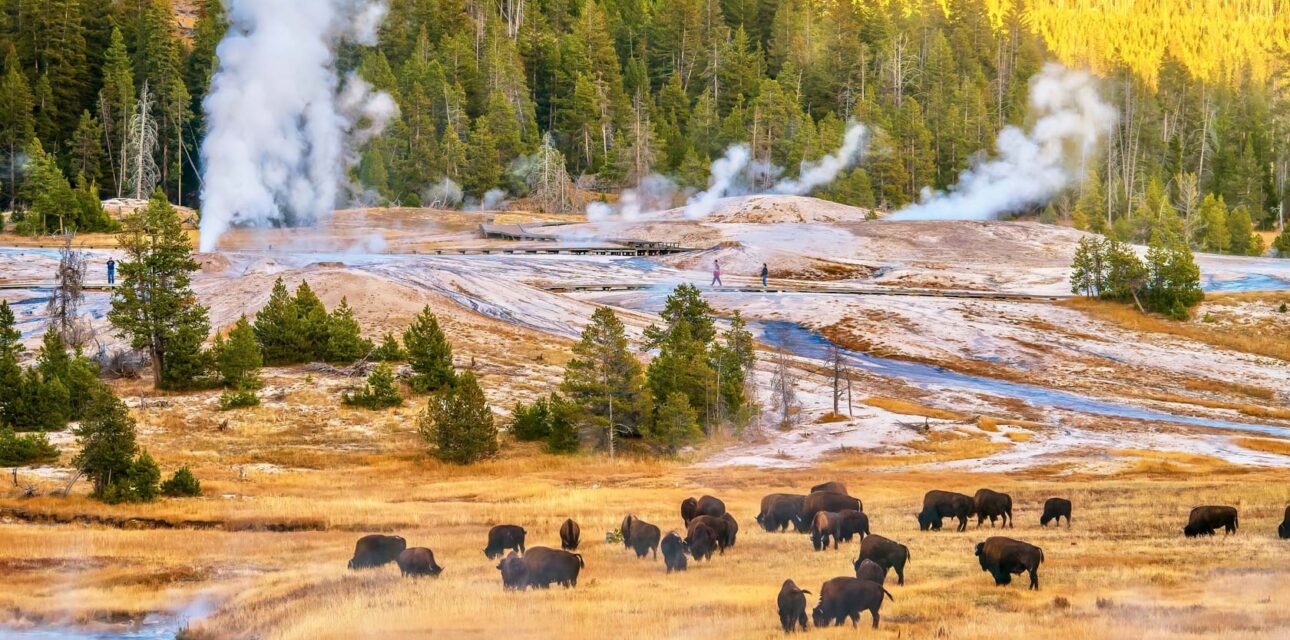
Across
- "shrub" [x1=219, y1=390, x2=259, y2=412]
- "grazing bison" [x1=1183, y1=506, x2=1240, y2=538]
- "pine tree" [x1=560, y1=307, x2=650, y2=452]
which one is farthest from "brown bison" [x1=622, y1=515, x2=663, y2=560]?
"shrub" [x1=219, y1=390, x2=259, y2=412]

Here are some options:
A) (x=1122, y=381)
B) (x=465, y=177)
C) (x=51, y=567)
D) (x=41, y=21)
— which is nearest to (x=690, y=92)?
(x=465, y=177)

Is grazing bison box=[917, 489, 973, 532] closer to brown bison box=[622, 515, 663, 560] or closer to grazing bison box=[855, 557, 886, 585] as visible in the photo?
brown bison box=[622, 515, 663, 560]

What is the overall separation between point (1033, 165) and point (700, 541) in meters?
131

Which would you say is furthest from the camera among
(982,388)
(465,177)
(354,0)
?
(465,177)

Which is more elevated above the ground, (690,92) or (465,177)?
(690,92)

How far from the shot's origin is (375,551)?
87.0 feet

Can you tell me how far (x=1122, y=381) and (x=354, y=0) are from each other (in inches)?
3300

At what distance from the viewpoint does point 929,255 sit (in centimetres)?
11031

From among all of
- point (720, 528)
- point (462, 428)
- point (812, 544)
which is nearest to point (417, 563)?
point (720, 528)

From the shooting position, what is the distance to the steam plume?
469 feet

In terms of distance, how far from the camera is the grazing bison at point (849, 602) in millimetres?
20516

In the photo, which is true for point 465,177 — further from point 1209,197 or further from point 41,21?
point 1209,197

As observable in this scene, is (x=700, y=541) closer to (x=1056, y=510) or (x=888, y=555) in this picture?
(x=888, y=555)

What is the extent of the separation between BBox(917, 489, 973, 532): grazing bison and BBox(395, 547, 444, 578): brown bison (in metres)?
11.4
